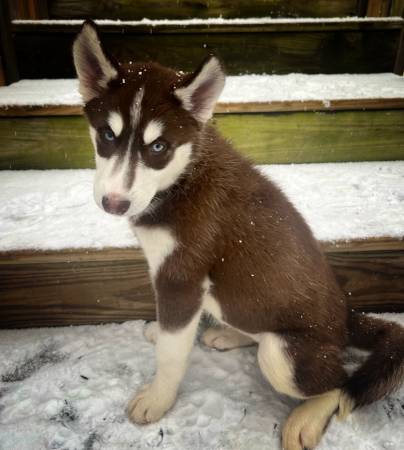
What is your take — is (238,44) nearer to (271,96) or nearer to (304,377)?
(271,96)

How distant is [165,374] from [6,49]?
8.67 feet

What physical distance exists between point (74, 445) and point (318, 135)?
2.23 meters

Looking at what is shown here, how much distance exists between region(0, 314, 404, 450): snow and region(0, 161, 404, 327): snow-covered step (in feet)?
0.57

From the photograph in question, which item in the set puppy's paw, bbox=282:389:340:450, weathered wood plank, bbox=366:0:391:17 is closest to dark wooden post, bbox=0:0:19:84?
puppy's paw, bbox=282:389:340:450

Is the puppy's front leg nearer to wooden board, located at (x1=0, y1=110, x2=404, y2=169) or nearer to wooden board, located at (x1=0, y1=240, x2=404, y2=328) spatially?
wooden board, located at (x1=0, y1=240, x2=404, y2=328)

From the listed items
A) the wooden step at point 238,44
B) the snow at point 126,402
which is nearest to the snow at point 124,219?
the snow at point 126,402

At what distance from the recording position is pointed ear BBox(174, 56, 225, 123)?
1.33 meters

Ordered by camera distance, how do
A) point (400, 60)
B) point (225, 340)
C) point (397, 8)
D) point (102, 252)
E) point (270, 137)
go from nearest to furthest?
point (102, 252), point (225, 340), point (270, 137), point (400, 60), point (397, 8)

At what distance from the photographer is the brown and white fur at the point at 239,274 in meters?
1.49

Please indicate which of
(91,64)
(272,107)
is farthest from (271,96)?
(91,64)

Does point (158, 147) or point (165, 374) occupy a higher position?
point (158, 147)

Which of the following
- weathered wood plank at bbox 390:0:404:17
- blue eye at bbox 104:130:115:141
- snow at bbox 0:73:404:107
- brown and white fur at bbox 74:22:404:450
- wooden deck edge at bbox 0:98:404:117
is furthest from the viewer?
weathered wood plank at bbox 390:0:404:17

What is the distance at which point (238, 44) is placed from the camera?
324 centimetres

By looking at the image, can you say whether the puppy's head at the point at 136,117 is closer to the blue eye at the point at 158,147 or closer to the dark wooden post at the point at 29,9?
the blue eye at the point at 158,147
